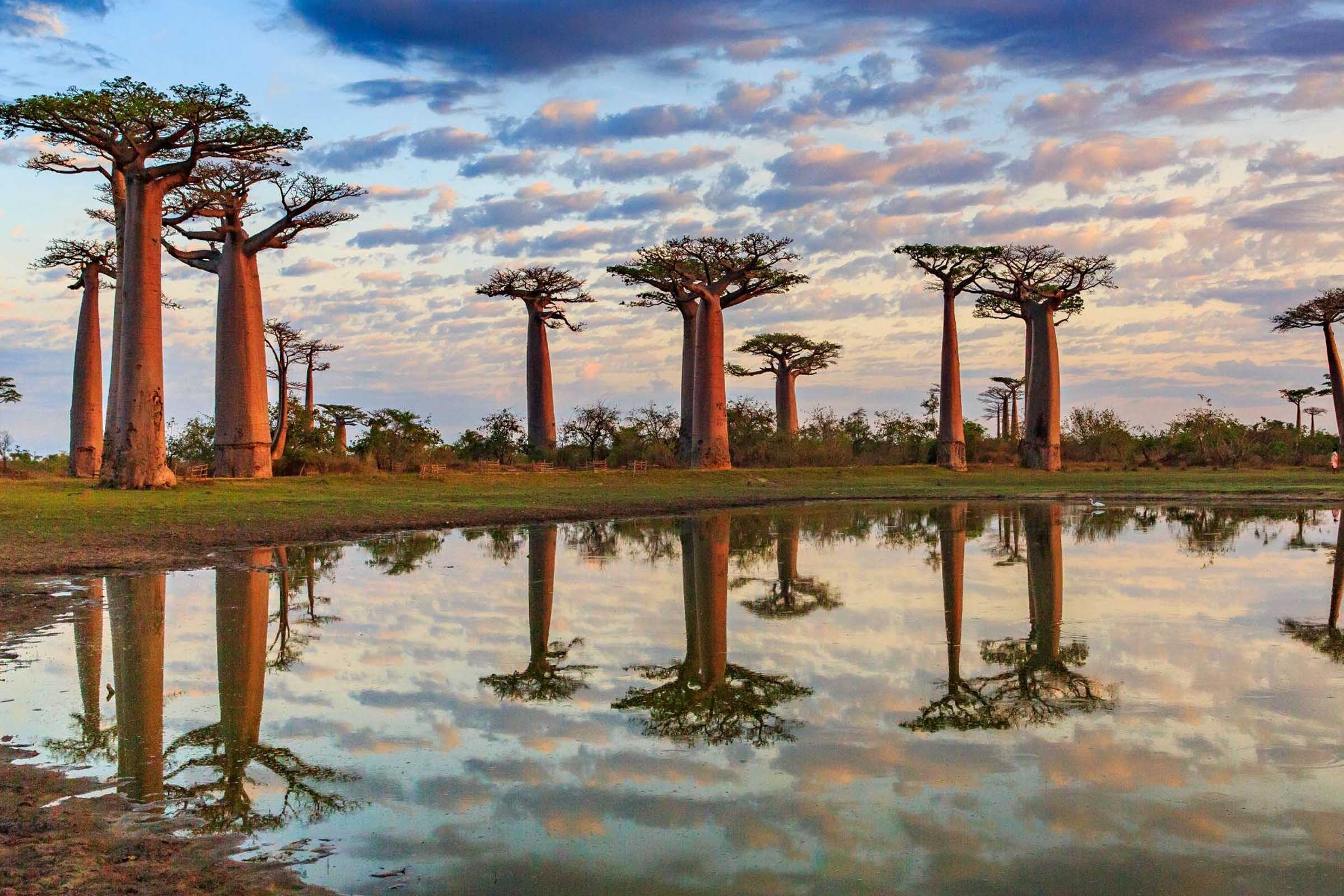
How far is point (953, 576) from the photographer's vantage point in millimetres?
12016

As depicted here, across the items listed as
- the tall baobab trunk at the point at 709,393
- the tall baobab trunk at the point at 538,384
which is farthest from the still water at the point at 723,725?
the tall baobab trunk at the point at 538,384

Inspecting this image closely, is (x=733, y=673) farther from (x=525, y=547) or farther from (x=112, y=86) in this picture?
(x=112, y=86)

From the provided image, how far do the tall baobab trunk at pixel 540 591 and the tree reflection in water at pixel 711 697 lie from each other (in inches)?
30.1

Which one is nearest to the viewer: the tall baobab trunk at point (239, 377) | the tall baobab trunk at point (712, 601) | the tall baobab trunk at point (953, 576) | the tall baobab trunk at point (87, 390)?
the tall baobab trunk at point (712, 601)

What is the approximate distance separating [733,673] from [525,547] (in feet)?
28.9

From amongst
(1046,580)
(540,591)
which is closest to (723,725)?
(540,591)

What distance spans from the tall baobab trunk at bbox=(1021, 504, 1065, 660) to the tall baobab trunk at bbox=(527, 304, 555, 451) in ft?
85.7

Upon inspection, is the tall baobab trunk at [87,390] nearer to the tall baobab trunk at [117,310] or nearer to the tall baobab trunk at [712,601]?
the tall baobab trunk at [117,310]

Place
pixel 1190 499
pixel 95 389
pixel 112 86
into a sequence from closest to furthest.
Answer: pixel 112 86 < pixel 1190 499 < pixel 95 389

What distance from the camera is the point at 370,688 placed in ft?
22.3

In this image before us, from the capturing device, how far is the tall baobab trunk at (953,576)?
750 centimetres

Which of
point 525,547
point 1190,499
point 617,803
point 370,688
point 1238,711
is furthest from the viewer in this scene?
point 1190,499

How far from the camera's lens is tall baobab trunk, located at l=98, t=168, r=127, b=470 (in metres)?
21.8

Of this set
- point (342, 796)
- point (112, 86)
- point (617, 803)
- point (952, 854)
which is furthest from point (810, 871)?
point (112, 86)
